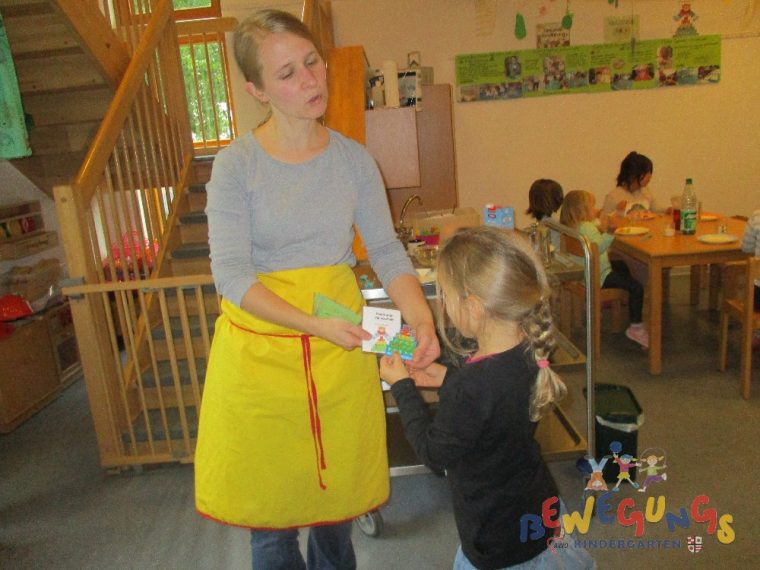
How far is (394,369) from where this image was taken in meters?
1.26

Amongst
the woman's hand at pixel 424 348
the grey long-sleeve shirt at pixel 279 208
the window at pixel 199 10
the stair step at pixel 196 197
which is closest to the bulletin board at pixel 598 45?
the window at pixel 199 10

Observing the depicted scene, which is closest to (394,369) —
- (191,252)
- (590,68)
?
(191,252)

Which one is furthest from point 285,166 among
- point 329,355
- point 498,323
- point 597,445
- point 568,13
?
point 568,13

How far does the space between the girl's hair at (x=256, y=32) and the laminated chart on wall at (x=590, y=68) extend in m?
3.94

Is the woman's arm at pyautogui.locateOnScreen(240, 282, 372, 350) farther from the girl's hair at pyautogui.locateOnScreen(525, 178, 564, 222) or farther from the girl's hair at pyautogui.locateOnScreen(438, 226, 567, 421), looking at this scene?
the girl's hair at pyautogui.locateOnScreen(525, 178, 564, 222)

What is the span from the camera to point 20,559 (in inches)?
86.1

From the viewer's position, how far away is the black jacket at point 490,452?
3.61 feet

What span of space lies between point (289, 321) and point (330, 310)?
10 centimetres

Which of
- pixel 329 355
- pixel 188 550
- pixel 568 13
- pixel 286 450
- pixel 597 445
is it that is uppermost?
pixel 568 13

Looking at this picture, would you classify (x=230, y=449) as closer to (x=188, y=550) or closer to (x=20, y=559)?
(x=188, y=550)

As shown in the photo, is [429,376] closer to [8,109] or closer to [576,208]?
[576,208]

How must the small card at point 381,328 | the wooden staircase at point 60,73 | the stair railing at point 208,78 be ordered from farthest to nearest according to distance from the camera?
the stair railing at point 208,78 → the wooden staircase at point 60,73 → the small card at point 381,328

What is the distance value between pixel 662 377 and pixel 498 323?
8.15 ft

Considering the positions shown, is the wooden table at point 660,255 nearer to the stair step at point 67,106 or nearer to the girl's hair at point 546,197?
the girl's hair at point 546,197
